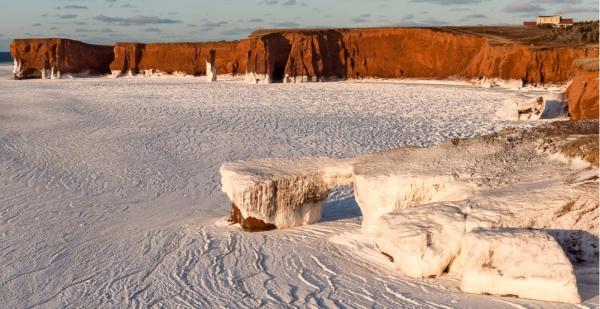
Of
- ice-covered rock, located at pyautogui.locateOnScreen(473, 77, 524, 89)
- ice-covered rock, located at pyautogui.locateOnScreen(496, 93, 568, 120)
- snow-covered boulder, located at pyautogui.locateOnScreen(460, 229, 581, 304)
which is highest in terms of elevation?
ice-covered rock, located at pyautogui.locateOnScreen(473, 77, 524, 89)

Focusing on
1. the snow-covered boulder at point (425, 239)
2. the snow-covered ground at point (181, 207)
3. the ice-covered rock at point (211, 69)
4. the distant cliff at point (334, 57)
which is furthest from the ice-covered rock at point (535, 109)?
the ice-covered rock at point (211, 69)

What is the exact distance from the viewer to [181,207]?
10.2m

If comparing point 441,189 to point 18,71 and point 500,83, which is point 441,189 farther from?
point 18,71

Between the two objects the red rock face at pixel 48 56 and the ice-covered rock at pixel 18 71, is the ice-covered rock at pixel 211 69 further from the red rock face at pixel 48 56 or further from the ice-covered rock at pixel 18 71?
the ice-covered rock at pixel 18 71

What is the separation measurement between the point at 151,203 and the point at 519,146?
6.41m

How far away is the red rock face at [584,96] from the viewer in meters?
13.5

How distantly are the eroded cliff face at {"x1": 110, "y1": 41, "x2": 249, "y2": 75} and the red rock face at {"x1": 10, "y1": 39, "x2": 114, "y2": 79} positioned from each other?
2.92 metres

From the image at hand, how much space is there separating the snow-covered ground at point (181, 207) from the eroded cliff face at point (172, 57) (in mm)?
20760

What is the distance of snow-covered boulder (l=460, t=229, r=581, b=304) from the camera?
514cm

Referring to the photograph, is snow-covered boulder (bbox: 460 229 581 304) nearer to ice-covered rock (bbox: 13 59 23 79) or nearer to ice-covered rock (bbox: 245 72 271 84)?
ice-covered rock (bbox: 245 72 271 84)

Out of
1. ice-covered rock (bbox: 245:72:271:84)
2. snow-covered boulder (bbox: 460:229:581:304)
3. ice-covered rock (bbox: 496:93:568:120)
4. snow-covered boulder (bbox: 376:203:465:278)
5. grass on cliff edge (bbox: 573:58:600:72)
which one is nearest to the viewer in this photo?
snow-covered boulder (bbox: 460:229:581:304)

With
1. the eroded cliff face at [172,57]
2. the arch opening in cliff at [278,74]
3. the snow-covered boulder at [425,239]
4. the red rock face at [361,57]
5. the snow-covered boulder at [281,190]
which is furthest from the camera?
the eroded cliff face at [172,57]

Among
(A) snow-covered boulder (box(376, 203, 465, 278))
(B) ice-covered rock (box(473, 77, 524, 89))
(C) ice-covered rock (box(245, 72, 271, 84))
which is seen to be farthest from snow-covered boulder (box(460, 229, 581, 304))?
(C) ice-covered rock (box(245, 72, 271, 84))

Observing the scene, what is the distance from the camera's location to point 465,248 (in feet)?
18.2
